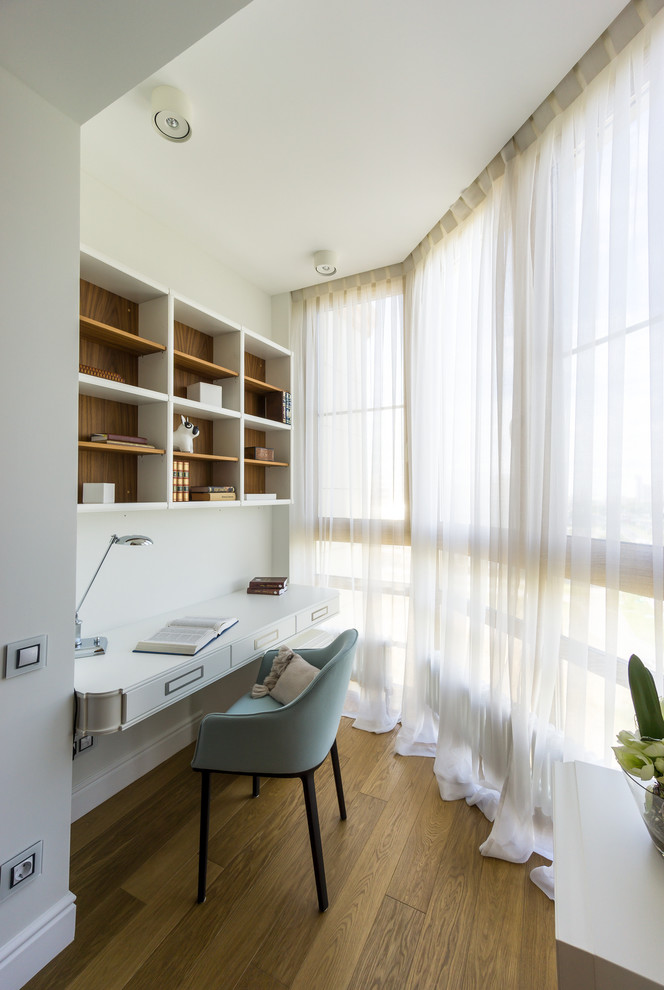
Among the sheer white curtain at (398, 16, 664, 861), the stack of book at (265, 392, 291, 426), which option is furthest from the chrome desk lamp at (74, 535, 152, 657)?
the sheer white curtain at (398, 16, 664, 861)

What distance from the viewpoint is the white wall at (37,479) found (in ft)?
3.98

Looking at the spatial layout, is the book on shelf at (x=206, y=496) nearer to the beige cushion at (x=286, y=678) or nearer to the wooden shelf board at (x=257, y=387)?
the wooden shelf board at (x=257, y=387)

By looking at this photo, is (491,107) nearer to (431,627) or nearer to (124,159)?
(124,159)

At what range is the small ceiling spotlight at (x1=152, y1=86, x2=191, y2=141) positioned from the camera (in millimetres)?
1460

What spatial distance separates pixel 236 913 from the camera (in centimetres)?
145

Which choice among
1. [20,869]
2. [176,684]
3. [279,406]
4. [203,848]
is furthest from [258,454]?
[20,869]

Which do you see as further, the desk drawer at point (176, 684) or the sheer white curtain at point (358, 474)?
the sheer white curtain at point (358, 474)

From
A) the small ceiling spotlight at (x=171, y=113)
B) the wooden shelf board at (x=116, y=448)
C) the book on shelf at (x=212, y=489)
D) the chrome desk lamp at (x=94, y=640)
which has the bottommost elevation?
the chrome desk lamp at (x=94, y=640)

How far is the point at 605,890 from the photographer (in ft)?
→ 2.62

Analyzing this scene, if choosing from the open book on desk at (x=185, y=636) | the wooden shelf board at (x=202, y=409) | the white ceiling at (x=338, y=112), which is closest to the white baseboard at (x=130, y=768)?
the open book on desk at (x=185, y=636)

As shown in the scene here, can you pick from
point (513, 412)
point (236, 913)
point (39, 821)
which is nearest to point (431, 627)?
point (513, 412)

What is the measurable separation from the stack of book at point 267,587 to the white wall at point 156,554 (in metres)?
0.14

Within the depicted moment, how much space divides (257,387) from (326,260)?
2.72 ft

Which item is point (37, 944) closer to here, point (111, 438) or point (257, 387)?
point (111, 438)
